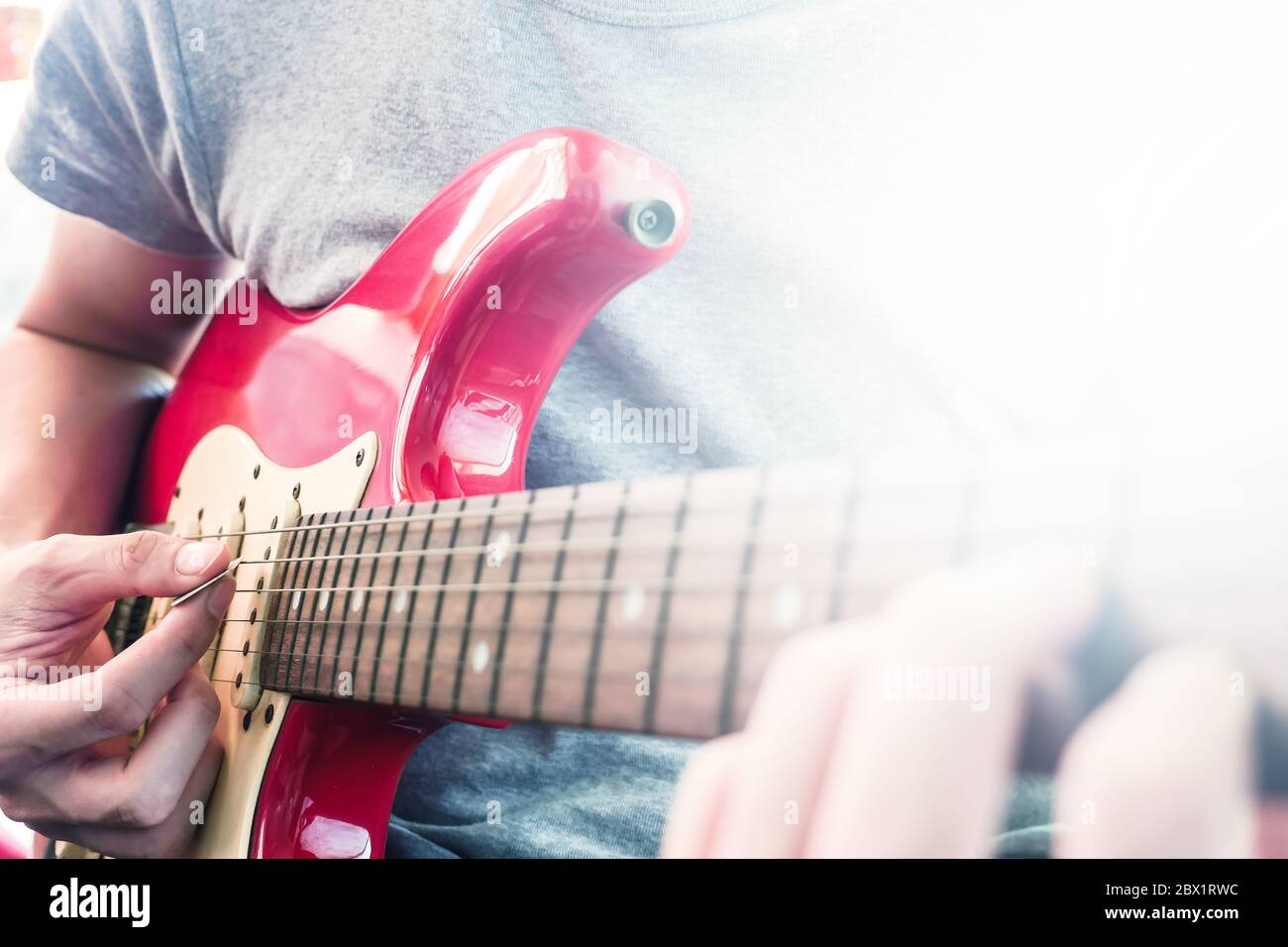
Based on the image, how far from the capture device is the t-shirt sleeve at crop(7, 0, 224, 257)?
29.6 inches

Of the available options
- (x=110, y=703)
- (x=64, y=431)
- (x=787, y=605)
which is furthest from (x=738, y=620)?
(x=64, y=431)

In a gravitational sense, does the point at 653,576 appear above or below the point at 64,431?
below

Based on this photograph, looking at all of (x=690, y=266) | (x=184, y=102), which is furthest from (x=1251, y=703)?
(x=184, y=102)

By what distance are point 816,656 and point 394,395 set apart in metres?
0.35

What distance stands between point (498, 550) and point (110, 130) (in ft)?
2.33

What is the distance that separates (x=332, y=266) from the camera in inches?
26.2

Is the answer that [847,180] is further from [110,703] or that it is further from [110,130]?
[110,130]

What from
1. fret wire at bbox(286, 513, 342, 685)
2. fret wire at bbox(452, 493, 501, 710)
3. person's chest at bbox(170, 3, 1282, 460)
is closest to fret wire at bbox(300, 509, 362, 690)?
fret wire at bbox(286, 513, 342, 685)

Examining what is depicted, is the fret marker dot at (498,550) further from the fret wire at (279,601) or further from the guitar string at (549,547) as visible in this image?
the fret wire at (279,601)

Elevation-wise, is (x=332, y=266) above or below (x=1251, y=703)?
above

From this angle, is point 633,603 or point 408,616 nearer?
point 633,603

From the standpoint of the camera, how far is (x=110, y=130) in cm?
81

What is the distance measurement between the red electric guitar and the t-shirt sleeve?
17 cm
